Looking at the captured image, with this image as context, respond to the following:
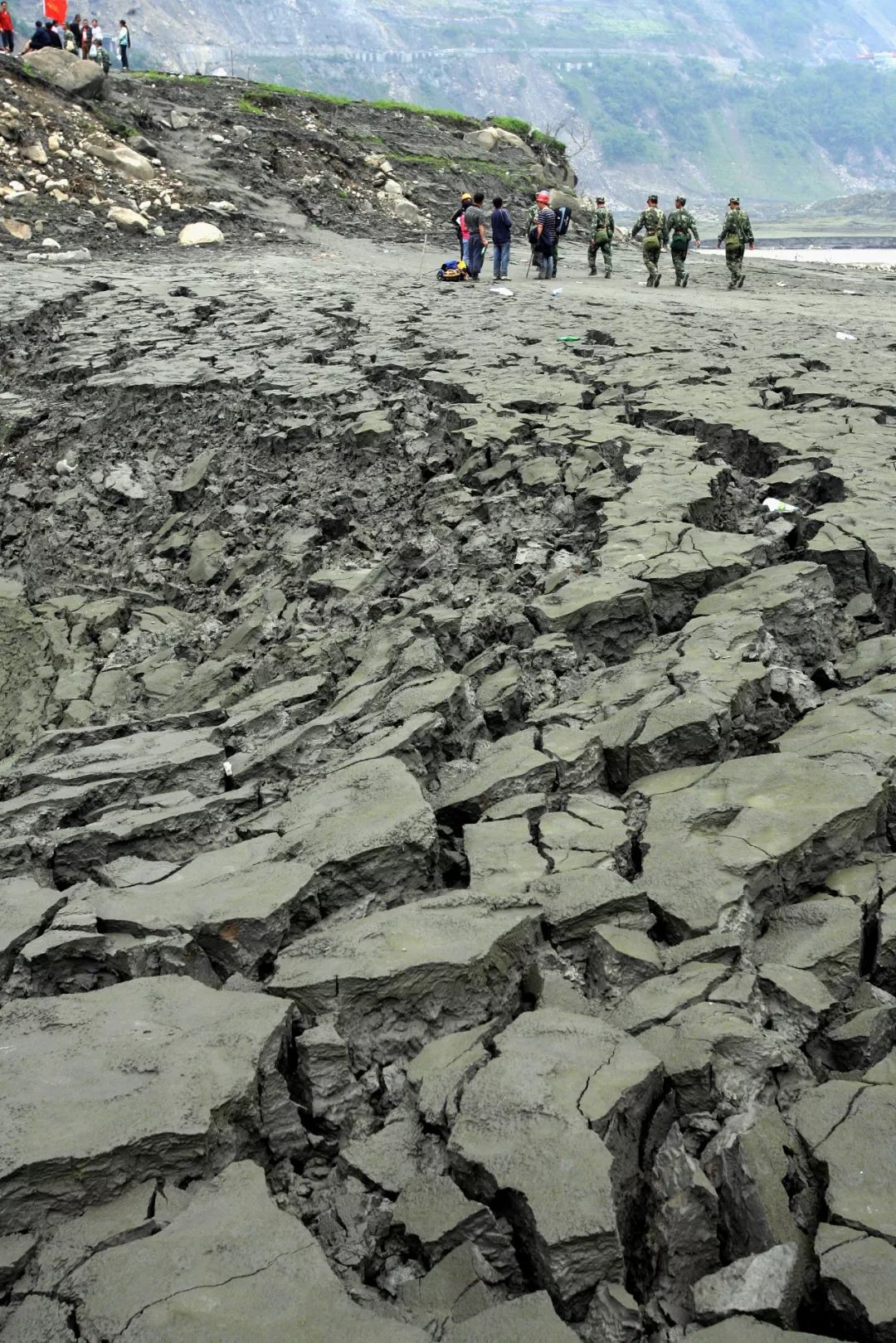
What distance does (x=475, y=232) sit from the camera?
49.4 feet

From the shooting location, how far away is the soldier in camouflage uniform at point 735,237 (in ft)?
48.5

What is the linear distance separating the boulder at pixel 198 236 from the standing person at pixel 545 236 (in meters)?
6.37

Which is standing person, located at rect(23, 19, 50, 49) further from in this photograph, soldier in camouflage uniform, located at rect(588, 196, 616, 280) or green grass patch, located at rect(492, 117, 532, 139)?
soldier in camouflage uniform, located at rect(588, 196, 616, 280)

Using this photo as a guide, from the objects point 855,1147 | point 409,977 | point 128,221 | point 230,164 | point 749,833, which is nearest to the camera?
point 855,1147

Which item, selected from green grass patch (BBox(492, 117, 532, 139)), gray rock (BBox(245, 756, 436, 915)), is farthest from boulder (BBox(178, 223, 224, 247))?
gray rock (BBox(245, 756, 436, 915))

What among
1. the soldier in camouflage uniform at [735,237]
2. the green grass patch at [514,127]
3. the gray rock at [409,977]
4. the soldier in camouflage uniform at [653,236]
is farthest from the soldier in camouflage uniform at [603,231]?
the gray rock at [409,977]

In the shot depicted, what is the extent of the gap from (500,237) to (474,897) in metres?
13.6

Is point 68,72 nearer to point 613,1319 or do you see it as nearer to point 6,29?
point 6,29

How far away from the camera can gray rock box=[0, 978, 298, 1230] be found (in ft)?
7.18

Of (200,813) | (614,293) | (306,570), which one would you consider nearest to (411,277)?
(614,293)

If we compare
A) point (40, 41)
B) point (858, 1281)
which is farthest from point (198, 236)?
point (858, 1281)

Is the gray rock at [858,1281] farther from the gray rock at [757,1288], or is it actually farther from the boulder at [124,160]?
the boulder at [124,160]

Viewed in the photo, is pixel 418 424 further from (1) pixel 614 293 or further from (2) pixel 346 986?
(1) pixel 614 293

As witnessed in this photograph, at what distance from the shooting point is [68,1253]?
6.83ft
